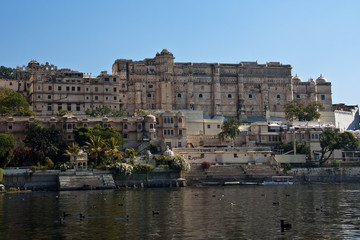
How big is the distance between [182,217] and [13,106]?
2608 inches

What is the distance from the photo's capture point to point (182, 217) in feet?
131

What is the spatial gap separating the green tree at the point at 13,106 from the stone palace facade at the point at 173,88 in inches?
288

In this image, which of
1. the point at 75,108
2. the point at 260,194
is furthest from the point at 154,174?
the point at 75,108

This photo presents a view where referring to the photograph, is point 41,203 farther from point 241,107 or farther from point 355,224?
point 241,107

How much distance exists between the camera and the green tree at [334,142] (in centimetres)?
9150

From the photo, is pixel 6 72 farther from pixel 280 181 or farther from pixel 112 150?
pixel 280 181

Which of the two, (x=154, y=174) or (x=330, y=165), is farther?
(x=330, y=165)

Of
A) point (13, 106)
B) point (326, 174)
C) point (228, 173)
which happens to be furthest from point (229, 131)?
point (13, 106)

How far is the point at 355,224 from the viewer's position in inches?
1410

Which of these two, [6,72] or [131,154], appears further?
[6,72]

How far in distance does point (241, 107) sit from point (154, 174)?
4943cm

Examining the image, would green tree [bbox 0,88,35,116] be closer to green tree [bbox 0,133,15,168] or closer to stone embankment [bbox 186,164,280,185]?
green tree [bbox 0,133,15,168]

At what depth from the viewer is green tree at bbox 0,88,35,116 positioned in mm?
94875

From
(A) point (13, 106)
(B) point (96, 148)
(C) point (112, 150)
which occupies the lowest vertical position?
(C) point (112, 150)
